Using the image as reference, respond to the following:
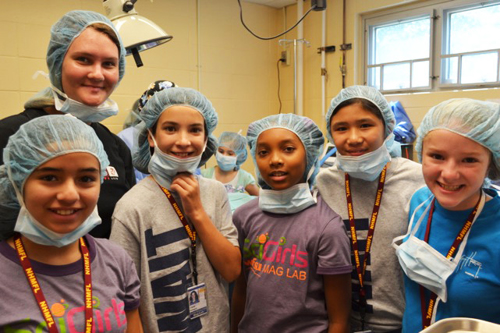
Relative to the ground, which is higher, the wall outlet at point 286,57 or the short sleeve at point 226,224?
the wall outlet at point 286,57

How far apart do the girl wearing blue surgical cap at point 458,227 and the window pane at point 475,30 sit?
3144 millimetres

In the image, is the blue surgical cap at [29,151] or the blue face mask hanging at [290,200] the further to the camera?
the blue face mask hanging at [290,200]

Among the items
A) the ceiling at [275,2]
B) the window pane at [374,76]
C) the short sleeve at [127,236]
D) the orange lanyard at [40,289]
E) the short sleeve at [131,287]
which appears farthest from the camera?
the ceiling at [275,2]

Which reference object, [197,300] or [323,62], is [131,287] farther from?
[323,62]

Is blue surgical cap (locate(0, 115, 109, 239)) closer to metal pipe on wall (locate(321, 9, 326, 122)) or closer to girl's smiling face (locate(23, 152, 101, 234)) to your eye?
girl's smiling face (locate(23, 152, 101, 234))

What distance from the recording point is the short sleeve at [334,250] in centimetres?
139

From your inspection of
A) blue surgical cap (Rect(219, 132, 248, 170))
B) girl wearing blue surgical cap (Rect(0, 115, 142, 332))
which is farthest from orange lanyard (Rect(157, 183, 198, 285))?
blue surgical cap (Rect(219, 132, 248, 170))

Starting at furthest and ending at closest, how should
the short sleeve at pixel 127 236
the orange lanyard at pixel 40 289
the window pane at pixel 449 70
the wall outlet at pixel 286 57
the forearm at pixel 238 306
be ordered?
the wall outlet at pixel 286 57 → the window pane at pixel 449 70 → the forearm at pixel 238 306 → the short sleeve at pixel 127 236 → the orange lanyard at pixel 40 289

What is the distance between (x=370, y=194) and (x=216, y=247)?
649mm

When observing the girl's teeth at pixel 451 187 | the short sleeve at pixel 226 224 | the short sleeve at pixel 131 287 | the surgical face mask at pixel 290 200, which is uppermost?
the girl's teeth at pixel 451 187

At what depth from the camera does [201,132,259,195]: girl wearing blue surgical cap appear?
4.00m

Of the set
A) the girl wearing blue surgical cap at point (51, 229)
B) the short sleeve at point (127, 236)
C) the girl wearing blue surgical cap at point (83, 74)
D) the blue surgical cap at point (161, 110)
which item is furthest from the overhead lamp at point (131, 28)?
the girl wearing blue surgical cap at point (51, 229)

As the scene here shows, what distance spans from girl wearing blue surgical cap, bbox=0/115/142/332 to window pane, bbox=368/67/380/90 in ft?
13.9

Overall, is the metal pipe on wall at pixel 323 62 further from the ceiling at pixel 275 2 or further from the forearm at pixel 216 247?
the forearm at pixel 216 247
